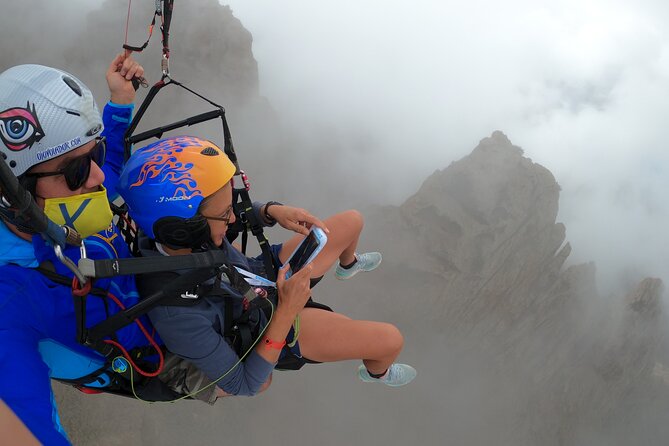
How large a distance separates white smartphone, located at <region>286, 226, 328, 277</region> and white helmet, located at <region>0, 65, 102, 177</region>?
60.1 inches

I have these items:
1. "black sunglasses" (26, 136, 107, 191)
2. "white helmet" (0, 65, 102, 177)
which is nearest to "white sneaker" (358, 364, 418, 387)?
"black sunglasses" (26, 136, 107, 191)

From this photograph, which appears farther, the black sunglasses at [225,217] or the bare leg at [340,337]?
the bare leg at [340,337]

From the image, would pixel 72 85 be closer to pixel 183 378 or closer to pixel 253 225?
pixel 253 225

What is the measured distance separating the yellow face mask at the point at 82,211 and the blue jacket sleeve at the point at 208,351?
536 mm

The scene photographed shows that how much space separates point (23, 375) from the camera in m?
1.82

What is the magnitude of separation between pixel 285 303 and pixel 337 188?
2755cm

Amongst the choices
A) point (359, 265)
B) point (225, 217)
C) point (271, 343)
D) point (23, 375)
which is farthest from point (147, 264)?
point (359, 265)

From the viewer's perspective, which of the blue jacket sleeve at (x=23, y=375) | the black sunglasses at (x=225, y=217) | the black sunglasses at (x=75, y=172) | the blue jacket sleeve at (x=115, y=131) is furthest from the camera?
the blue jacket sleeve at (x=115, y=131)

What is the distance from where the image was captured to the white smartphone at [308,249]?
3.28 metres

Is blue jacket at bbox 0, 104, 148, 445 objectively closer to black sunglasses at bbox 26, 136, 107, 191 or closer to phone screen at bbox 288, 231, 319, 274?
black sunglasses at bbox 26, 136, 107, 191

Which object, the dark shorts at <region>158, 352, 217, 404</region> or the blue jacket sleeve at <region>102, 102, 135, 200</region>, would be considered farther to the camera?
the blue jacket sleeve at <region>102, 102, 135, 200</region>

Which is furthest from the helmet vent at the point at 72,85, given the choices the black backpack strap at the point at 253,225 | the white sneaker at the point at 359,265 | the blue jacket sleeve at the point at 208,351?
the white sneaker at the point at 359,265

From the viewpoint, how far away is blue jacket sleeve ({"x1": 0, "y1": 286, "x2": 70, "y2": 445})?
1754 mm

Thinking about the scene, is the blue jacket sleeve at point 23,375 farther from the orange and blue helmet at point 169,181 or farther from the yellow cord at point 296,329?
the yellow cord at point 296,329
